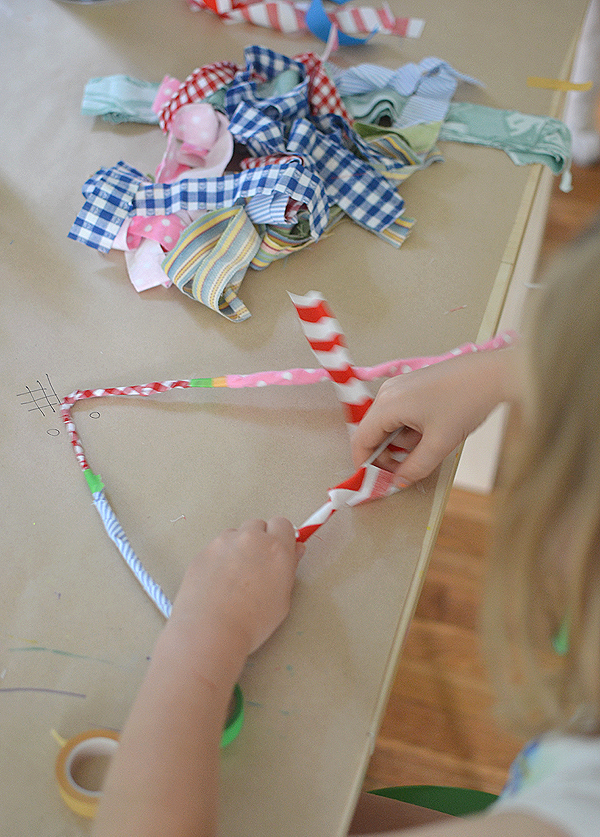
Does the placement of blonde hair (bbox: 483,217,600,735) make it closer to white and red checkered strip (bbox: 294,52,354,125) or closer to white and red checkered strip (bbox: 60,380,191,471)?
white and red checkered strip (bbox: 60,380,191,471)

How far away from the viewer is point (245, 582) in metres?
0.52

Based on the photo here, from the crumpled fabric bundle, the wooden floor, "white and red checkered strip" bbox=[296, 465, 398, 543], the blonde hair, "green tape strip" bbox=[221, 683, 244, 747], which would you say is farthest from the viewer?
the wooden floor

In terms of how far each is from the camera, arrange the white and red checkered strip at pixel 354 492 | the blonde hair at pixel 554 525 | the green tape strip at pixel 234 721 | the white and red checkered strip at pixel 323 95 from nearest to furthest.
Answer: the blonde hair at pixel 554 525
the green tape strip at pixel 234 721
the white and red checkered strip at pixel 354 492
the white and red checkered strip at pixel 323 95

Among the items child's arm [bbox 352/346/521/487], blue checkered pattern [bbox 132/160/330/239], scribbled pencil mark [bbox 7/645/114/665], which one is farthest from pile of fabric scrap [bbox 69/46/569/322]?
scribbled pencil mark [bbox 7/645/114/665]

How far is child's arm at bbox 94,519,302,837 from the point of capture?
0.42 metres

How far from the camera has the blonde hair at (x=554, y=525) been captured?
0.35 metres

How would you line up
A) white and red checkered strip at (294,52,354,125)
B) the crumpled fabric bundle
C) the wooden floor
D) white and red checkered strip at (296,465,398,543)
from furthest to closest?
1. the wooden floor
2. white and red checkered strip at (294,52,354,125)
3. the crumpled fabric bundle
4. white and red checkered strip at (296,465,398,543)

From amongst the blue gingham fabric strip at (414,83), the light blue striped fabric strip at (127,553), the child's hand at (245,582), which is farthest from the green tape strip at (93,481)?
the blue gingham fabric strip at (414,83)

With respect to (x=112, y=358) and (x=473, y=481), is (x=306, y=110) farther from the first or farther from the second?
(x=473, y=481)

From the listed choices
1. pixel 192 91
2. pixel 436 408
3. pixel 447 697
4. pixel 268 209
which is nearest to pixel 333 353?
pixel 436 408

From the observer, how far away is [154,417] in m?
0.66

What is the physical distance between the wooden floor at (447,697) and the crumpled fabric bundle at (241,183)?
573 millimetres

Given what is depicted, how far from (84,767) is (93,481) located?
0.23m

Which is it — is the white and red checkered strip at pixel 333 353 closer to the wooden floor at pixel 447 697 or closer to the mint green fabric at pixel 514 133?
the mint green fabric at pixel 514 133
